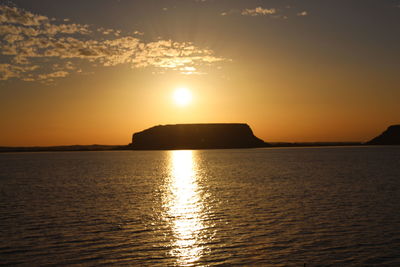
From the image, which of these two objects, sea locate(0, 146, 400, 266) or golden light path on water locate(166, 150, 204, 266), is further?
golden light path on water locate(166, 150, 204, 266)

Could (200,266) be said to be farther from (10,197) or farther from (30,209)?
(10,197)

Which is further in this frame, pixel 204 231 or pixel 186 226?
pixel 186 226

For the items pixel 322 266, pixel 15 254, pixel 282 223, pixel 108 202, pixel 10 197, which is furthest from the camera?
pixel 10 197

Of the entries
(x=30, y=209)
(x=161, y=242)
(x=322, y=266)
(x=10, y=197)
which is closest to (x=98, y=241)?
(x=161, y=242)

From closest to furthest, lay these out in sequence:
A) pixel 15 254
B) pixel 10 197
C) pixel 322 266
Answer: pixel 322 266 → pixel 15 254 → pixel 10 197

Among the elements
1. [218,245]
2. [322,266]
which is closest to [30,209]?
[218,245]

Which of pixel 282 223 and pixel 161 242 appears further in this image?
pixel 282 223

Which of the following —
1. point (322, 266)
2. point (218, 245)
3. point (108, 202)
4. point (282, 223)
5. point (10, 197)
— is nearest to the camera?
point (322, 266)

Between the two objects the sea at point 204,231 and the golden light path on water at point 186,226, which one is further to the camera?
the golden light path on water at point 186,226

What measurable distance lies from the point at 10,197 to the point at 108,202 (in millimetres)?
16702

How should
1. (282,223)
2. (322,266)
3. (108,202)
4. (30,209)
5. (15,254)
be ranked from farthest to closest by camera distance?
1. (108,202)
2. (30,209)
3. (282,223)
4. (15,254)
5. (322,266)

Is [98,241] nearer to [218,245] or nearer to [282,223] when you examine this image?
[218,245]

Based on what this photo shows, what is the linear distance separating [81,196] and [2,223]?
20132 millimetres

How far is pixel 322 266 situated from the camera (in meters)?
20.5
